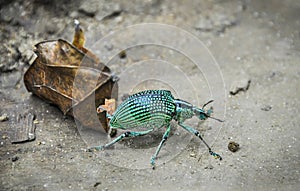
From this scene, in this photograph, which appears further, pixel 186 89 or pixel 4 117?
pixel 186 89

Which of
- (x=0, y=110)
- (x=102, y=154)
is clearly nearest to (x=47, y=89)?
(x=0, y=110)

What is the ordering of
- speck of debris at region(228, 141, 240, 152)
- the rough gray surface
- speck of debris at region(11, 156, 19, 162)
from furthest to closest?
speck of debris at region(228, 141, 240, 152)
speck of debris at region(11, 156, 19, 162)
the rough gray surface

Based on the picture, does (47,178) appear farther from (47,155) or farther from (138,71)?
(138,71)

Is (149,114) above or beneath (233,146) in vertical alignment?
above

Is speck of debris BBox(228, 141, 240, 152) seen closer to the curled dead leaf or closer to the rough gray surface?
the rough gray surface

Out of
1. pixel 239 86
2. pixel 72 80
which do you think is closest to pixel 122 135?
pixel 72 80

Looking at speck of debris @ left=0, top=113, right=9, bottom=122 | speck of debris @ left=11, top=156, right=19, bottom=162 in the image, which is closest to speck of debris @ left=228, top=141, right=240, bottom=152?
speck of debris @ left=11, top=156, right=19, bottom=162

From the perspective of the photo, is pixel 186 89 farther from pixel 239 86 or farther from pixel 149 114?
pixel 149 114

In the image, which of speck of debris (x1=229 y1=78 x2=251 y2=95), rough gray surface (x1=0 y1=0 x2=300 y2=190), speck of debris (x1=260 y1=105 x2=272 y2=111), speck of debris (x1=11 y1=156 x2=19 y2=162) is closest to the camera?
rough gray surface (x1=0 y1=0 x2=300 y2=190)
